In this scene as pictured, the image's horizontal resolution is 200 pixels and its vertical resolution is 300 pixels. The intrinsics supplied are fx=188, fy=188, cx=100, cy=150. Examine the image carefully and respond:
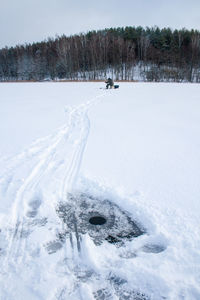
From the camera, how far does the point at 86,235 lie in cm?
184

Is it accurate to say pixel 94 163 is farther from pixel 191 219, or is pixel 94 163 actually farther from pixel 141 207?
pixel 191 219

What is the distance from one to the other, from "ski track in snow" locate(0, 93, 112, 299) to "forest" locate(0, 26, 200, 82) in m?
33.2

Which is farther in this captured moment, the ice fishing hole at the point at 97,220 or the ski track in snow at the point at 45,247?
the ice fishing hole at the point at 97,220

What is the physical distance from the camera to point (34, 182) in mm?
2701

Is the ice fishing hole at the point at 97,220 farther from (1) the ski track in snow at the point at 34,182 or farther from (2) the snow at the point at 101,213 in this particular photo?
(1) the ski track in snow at the point at 34,182

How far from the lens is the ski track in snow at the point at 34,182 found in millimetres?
1704

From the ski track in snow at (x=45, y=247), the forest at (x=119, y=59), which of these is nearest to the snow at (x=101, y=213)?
the ski track in snow at (x=45, y=247)

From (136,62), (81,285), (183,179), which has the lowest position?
(81,285)

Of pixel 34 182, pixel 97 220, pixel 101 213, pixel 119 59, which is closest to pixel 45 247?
pixel 97 220

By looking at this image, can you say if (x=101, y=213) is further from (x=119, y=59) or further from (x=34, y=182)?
(x=119, y=59)

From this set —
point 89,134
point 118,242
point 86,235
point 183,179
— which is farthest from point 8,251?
point 89,134

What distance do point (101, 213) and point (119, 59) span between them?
1537 inches

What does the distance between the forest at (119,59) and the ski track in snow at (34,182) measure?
33.2 metres

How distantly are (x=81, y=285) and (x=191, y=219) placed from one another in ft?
4.10
